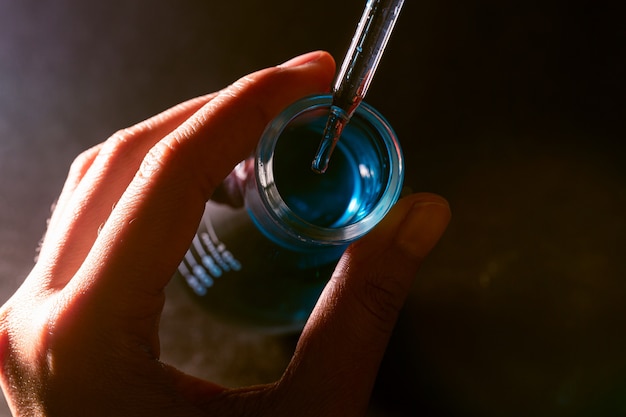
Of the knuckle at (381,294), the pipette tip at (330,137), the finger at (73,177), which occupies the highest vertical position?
the pipette tip at (330,137)

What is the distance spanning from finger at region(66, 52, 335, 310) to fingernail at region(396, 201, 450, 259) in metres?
0.19

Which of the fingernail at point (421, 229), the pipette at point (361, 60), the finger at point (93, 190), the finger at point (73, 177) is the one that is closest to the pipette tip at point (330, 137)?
the pipette at point (361, 60)

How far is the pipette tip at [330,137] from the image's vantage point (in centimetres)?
47

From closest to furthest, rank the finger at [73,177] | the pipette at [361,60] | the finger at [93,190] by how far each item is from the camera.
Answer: the pipette at [361,60] < the finger at [93,190] < the finger at [73,177]

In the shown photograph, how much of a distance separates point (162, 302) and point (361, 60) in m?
0.29

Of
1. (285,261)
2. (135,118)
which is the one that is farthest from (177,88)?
(285,261)

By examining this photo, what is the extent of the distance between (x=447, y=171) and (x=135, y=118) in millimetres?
444

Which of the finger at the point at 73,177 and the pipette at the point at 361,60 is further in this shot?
the finger at the point at 73,177

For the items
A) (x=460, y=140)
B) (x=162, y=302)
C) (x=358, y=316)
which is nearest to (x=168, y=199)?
(x=162, y=302)

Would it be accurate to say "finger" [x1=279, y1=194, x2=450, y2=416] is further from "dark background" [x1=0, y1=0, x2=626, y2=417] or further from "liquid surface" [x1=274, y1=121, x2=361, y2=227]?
"dark background" [x1=0, y1=0, x2=626, y2=417]

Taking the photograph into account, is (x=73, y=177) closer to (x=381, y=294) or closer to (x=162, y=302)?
(x=162, y=302)

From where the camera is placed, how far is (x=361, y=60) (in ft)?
1.51

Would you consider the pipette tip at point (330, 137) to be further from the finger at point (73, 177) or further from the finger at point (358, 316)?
the finger at point (73, 177)

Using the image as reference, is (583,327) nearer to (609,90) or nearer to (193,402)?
(609,90)
